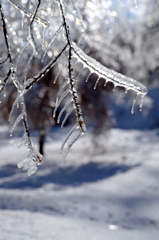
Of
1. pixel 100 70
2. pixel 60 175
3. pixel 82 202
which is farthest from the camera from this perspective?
pixel 60 175

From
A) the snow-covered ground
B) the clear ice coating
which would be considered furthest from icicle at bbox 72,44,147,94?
the snow-covered ground

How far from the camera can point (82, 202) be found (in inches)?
152

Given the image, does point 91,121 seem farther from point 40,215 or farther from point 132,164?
point 40,215

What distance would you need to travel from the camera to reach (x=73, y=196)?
170 inches

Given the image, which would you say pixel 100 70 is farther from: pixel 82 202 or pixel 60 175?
pixel 60 175

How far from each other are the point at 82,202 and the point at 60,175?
279 centimetres

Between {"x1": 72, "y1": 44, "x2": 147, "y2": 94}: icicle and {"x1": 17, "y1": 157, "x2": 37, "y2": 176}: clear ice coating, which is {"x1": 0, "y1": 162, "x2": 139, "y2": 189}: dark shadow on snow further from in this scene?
{"x1": 72, "y1": 44, "x2": 147, "y2": 94}: icicle

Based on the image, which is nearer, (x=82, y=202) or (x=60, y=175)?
(x=82, y=202)

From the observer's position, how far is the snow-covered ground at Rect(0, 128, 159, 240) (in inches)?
107

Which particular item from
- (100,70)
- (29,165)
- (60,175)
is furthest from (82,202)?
(100,70)

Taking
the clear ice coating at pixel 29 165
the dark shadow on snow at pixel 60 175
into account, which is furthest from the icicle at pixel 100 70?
the dark shadow on snow at pixel 60 175

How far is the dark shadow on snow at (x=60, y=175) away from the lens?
18.5ft

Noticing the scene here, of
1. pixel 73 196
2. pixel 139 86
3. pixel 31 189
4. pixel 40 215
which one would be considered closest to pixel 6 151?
pixel 31 189

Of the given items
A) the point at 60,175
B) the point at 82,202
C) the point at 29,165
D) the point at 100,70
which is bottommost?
the point at 60,175
